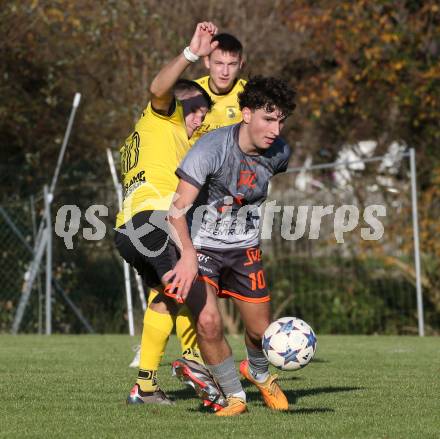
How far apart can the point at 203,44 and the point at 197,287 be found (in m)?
1.37

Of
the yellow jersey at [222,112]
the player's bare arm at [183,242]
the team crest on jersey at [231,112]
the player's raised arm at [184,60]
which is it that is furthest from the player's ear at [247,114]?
the team crest on jersey at [231,112]

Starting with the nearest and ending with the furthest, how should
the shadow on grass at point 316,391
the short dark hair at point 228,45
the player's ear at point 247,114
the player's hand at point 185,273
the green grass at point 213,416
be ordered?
the green grass at point 213,416
the player's hand at point 185,273
the player's ear at point 247,114
the shadow on grass at point 316,391
the short dark hair at point 228,45

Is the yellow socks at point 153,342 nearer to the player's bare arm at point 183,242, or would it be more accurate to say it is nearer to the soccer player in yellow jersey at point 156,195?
the soccer player in yellow jersey at point 156,195

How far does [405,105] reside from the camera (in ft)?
53.3

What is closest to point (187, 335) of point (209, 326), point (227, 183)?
point (209, 326)

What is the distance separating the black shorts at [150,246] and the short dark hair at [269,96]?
861mm

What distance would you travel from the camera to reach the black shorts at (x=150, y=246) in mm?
5926

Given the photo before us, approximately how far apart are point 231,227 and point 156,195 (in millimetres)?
527

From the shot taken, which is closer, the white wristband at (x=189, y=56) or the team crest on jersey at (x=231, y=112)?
the white wristband at (x=189, y=56)

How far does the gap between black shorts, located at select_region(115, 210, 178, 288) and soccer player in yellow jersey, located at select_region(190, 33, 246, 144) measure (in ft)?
5.52

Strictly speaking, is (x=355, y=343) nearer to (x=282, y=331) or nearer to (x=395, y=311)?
(x=395, y=311)

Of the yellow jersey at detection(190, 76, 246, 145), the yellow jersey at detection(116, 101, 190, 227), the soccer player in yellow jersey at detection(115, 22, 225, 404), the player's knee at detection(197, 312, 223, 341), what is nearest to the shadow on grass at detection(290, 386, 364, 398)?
the soccer player in yellow jersey at detection(115, 22, 225, 404)

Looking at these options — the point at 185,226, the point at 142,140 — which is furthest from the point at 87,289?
the point at 185,226

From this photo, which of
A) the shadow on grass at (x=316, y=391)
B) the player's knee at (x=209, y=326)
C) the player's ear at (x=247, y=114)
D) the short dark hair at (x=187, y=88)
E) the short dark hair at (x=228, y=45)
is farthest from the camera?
the short dark hair at (x=228, y=45)
